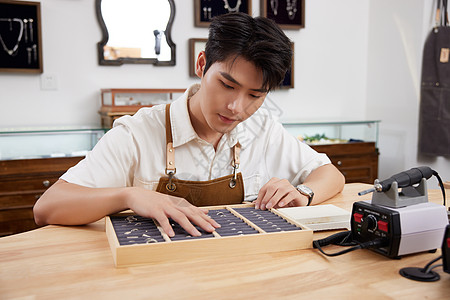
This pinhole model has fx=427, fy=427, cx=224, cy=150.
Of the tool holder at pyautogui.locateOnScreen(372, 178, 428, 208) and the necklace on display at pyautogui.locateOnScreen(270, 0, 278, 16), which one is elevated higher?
the necklace on display at pyautogui.locateOnScreen(270, 0, 278, 16)

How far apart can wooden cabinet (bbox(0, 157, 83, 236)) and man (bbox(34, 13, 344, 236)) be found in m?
1.81

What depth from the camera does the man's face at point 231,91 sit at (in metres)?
1.49

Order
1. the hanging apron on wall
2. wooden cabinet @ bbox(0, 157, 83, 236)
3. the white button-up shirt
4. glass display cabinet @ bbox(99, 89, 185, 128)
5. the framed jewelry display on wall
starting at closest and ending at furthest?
the white button-up shirt → wooden cabinet @ bbox(0, 157, 83, 236) → glass display cabinet @ bbox(99, 89, 185, 128) → the hanging apron on wall → the framed jewelry display on wall

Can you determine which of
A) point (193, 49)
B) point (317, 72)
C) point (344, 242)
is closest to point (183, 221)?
point (344, 242)

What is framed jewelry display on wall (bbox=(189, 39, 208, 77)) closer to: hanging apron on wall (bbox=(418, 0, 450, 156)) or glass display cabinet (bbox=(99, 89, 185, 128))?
glass display cabinet (bbox=(99, 89, 185, 128))

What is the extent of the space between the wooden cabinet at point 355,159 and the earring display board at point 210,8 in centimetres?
166

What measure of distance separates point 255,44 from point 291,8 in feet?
11.3

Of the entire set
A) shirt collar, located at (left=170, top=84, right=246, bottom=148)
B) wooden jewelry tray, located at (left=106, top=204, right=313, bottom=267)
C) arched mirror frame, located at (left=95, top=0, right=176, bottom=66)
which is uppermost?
arched mirror frame, located at (left=95, top=0, right=176, bottom=66)

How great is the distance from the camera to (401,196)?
46.0 inches

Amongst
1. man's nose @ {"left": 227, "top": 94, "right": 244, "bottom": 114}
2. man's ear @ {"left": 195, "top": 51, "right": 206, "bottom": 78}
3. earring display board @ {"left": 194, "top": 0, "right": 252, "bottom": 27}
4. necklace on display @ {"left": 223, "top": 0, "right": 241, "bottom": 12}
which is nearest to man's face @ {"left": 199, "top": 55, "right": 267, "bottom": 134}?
man's nose @ {"left": 227, "top": 94, "right": 244, "bottom": 114}

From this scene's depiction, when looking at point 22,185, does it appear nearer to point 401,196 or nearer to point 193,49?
point 193,49

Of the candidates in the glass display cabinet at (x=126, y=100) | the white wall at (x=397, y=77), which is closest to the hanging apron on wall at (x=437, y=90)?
the white wall at (x=397, y=77)

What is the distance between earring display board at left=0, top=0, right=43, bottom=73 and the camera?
3.71 meters

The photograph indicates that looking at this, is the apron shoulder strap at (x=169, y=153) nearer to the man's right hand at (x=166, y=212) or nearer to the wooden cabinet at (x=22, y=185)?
the man's right hand at (x=166, y=212)
